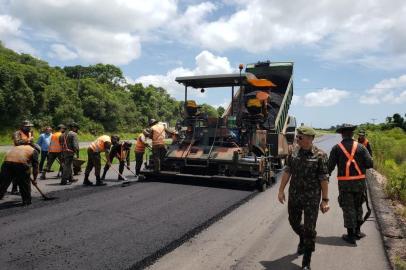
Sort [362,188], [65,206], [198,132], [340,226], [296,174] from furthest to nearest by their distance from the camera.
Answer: [198,132]
[65,206]
[340,226]
[362,188]
[296,174]

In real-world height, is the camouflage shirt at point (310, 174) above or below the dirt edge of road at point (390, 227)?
above

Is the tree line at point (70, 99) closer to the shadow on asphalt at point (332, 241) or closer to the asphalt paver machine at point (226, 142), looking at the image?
the asphalt paver machine at point (226, 142)

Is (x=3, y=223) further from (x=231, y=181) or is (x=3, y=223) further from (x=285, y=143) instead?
(x=285, y=143)

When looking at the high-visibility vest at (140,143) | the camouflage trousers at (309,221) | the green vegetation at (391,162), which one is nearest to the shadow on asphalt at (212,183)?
the high-visibility vest at (140,143)

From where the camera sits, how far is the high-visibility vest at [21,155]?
6.59 metres

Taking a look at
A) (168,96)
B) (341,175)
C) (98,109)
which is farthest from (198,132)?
(168,96)

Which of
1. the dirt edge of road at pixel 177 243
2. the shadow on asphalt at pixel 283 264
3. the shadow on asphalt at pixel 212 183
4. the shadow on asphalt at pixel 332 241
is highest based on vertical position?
the shadow on asphalt at pixel 212 183

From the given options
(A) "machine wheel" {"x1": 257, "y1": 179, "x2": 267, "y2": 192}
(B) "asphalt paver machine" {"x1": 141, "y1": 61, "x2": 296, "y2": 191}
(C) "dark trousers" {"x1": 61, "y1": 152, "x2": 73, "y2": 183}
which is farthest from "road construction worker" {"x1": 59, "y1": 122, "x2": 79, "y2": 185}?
(A) "machine wheel" {"x1": 257, "y1": 179, "x2": 267, "y2": 192}

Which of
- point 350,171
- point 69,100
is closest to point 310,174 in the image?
point 350,171

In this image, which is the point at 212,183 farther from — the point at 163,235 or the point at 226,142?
the point at 163,235

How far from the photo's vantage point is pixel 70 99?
3600 cm

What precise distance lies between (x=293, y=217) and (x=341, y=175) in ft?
4.39

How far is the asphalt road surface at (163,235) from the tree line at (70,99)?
4211 millimetres

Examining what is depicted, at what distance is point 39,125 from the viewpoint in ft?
97.6
